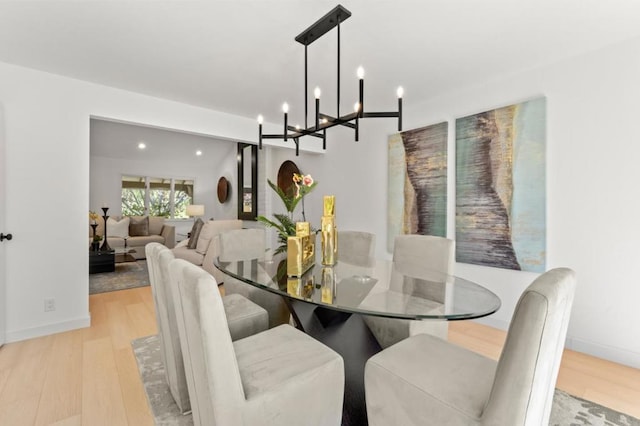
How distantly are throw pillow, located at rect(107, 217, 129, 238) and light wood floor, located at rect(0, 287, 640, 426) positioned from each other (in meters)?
4.35

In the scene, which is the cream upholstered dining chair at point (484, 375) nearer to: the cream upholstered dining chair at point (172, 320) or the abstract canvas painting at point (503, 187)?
the cream upholstered dining chair at point (172, 320)

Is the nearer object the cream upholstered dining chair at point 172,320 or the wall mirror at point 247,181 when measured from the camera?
the cream upholstered dining chair at point 172,320

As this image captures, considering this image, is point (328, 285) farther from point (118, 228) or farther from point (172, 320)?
point (118, 228)

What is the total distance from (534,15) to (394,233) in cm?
241

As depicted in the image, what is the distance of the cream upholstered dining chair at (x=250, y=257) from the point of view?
2562 mm

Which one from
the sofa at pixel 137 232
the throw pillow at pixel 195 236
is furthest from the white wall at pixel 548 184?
the sofa at pixel 137 232

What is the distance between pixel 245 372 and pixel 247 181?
18.7ft

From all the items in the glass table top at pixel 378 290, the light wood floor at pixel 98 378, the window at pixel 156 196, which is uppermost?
the window at pixel 156 196

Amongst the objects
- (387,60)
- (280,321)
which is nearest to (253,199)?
(280,321)

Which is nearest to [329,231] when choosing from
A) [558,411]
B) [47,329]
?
[558,411]

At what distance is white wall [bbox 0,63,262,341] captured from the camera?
2.53 meters

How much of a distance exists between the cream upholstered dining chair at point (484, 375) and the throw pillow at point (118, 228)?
7048 mm

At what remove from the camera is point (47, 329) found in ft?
8.67

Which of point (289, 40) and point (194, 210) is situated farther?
point (194, 210)
